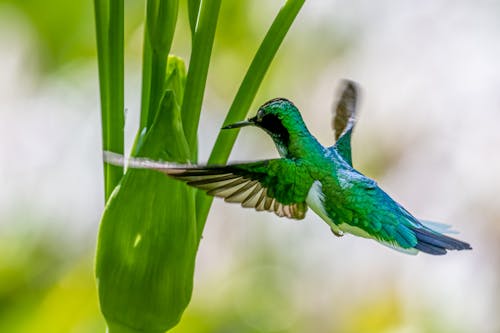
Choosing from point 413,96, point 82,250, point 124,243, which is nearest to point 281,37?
point 124,243

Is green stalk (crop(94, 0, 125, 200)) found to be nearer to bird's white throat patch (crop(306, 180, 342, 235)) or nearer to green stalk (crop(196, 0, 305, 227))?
green stalk (crop(196, 0, 305, 227))

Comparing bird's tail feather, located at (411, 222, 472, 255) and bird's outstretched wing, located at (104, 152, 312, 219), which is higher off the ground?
bird's outstretched wing, located at (104, 152, 312, 219)

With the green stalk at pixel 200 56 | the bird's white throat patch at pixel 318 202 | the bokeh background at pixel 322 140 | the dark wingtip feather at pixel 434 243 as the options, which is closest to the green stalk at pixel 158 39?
the green stalk at pixel 200 56

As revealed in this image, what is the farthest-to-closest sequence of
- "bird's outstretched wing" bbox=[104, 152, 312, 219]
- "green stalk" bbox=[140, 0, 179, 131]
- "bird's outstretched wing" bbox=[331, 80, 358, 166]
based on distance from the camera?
"bird's outstretched wing" bbox=[331, 80, 358, 166]
"green stalk" bbox=[140, 0, 179, 131]
"bird's outstretched wing" bbox=[104, 152, 312, 219]

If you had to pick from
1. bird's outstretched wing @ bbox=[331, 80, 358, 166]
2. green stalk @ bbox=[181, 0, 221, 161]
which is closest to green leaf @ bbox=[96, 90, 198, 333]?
green stalk @ bbox=[181, 0, 221, 161]

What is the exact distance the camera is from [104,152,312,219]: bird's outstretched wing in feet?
2.13

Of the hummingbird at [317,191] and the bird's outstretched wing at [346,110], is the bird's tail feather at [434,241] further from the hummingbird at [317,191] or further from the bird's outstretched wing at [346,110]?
the bird's outstretched wing at [346,110]

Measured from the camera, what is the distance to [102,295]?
0.76m

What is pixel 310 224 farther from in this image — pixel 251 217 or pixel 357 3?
pixel 357 3

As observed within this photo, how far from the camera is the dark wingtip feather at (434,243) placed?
80cm

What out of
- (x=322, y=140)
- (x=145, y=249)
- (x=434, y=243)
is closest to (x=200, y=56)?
(x=145, y=249)

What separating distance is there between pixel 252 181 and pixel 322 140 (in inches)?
69.3

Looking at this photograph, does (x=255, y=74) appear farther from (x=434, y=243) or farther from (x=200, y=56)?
(x=434, y=243)

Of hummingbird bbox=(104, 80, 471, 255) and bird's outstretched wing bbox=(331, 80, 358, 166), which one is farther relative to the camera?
bird's outstretched wing bbox=(331, 80, 358, 166)
